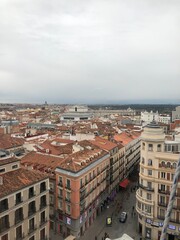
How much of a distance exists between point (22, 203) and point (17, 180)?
3289 mm

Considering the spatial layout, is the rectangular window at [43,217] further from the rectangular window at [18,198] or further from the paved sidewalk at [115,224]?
the paved sidewalk at [115,224]

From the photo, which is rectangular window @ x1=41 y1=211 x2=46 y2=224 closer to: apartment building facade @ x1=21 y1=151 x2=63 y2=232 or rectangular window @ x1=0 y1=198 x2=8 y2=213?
rectangular window @ x1=0 y1=198 x2=8 y2=213

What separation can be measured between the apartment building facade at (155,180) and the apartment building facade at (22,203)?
17.4m

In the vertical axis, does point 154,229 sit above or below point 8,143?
below

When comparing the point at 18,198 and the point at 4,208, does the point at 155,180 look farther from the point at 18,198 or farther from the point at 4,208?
the point at 4,208

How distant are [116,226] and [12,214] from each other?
23.3 meters

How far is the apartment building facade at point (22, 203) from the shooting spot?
95.8 feet

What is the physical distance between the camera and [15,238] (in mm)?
30312

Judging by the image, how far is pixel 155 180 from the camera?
137 ft

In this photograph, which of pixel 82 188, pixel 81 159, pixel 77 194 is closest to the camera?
pixel 77 194

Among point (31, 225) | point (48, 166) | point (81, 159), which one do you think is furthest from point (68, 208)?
point (31, 225)

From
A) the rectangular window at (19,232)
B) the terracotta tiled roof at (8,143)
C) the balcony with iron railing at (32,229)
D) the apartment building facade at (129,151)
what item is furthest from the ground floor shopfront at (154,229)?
the terracotta tiled roof at (8,143)

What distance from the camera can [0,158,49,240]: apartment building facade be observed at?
29203 millimetres

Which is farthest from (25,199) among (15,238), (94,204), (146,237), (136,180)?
(136,180)
